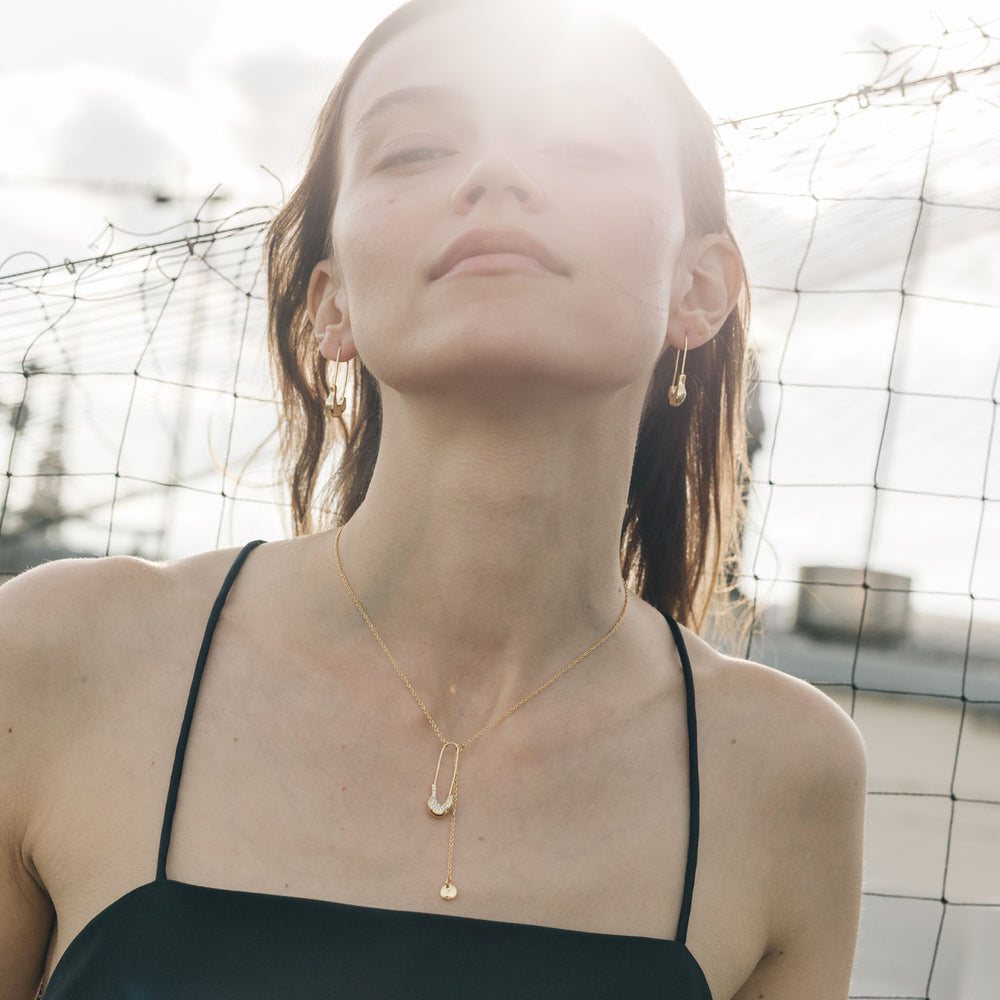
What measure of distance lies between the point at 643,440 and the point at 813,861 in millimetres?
709

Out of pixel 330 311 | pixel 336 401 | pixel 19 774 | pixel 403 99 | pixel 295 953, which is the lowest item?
pixel 295 953

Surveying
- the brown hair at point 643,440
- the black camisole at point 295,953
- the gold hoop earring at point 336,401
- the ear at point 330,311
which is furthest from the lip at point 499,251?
the black camisole at point 295,953

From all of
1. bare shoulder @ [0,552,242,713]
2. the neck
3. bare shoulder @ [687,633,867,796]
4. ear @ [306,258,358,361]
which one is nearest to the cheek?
the neck

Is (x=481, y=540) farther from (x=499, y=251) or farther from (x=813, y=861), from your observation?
(x=813, y=861)

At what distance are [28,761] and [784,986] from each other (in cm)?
97

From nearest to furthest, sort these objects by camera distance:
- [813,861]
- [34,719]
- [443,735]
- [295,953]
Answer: [295,953] → [34,719] → [443,735] → [813,861]

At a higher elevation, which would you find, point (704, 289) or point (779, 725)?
point (704, 289)

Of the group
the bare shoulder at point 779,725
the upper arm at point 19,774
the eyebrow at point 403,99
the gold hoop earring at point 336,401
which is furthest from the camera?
the gold hoop earring at point 336,401

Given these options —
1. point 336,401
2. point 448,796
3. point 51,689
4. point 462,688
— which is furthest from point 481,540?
point 51,689

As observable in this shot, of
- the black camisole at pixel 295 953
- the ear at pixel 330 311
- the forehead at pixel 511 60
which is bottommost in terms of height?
the black camisole at pixel 295 953

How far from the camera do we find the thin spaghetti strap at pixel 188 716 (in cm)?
113

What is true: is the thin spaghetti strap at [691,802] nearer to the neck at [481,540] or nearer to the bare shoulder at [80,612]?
the neck at [481,540]

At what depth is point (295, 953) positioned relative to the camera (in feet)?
3.58

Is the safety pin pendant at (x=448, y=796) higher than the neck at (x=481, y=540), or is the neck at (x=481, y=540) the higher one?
the neck at (x=481, y=540)
